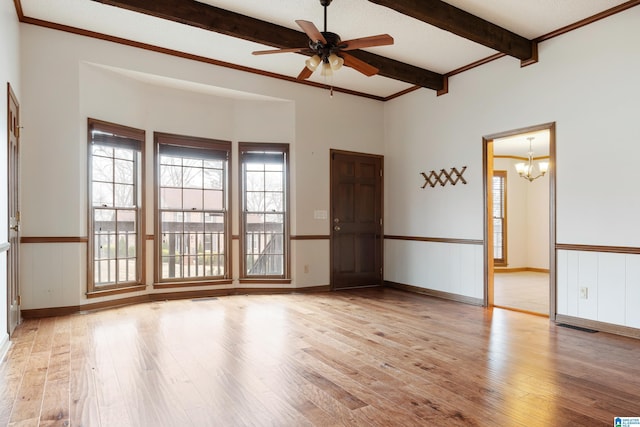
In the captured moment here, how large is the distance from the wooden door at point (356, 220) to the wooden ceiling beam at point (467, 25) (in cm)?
266

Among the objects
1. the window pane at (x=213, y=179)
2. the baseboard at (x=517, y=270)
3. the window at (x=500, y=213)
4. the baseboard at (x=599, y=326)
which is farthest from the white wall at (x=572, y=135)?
the window at (x=500, y=213)

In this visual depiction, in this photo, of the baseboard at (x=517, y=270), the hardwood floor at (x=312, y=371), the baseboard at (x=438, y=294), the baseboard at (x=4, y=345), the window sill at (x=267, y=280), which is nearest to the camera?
the hardwood floor at (x=312, y=371)

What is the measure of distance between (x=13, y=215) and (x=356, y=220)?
4.37 m

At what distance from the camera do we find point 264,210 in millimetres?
6020

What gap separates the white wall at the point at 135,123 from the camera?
4.34m

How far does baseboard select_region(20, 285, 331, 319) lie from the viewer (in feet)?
14.3

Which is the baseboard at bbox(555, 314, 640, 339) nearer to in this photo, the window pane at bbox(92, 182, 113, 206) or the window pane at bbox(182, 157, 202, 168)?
the window pane at bbox(182, 157, 202, 168)

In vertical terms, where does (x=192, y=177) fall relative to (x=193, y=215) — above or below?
above

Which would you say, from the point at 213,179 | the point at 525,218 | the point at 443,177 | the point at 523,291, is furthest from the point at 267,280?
the point at 525,218

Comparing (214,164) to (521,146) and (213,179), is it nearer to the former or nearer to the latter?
(213,179)

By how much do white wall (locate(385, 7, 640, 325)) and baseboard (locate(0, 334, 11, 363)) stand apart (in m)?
4.88

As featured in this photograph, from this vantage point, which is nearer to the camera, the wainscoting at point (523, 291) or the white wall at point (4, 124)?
the white wall at point (4, 124)

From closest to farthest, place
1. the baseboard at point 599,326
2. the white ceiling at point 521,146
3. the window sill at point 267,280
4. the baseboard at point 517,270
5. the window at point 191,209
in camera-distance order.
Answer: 1. the baseboard at point 599,326
2. the window at point 191,209
3. the window sill at point 267,280
4. the white ceiling at point 521,146
5. the baseboard at point 517,270

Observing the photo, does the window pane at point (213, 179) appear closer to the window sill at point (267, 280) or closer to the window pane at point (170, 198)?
the window pane at point (170, 198)
